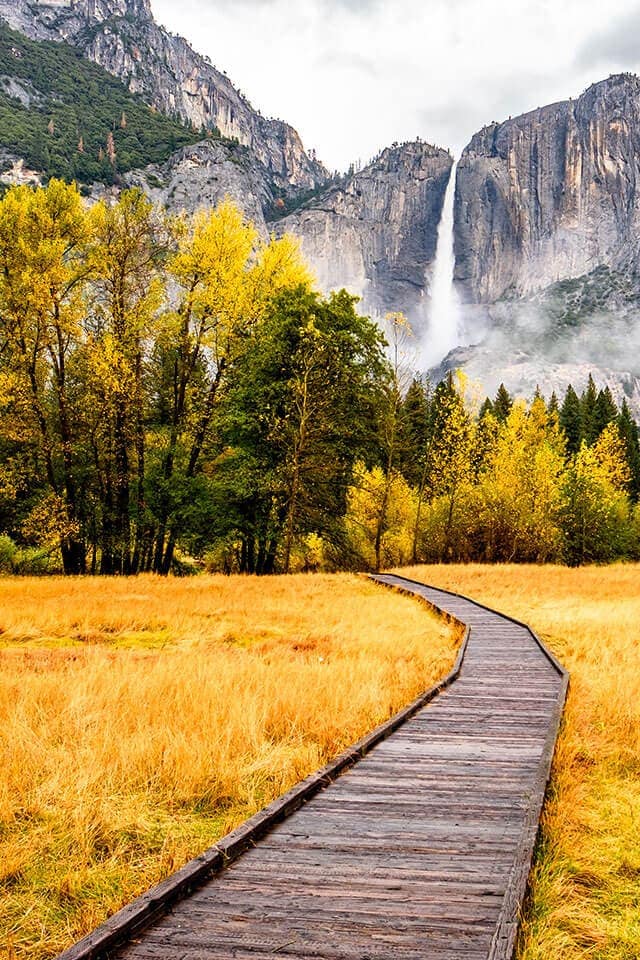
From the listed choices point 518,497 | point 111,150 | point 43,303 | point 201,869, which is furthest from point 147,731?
point 111,150

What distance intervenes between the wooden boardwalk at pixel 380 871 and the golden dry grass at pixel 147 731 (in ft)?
1.59

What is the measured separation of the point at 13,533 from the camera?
3434cm

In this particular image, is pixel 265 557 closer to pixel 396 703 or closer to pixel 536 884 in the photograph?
pixel 396 703

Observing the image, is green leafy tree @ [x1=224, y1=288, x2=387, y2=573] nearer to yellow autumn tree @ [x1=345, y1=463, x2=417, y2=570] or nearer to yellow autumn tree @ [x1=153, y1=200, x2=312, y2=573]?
yellow autumn tree @ [x1=153, y1=200, x2=312, y2=573]

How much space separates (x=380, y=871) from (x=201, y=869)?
107cm

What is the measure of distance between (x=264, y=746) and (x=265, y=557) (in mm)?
25481

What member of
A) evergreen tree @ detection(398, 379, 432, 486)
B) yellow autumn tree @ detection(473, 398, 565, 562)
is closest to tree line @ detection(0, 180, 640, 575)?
evergreen tree @ detection(398, 379, 432, 486)

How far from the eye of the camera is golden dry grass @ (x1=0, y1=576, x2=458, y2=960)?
3852 mm

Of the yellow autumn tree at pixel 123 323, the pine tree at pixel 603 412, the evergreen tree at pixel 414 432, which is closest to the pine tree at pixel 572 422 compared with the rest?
the pine tree at pixel 603 412

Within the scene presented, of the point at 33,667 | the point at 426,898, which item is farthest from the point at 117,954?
the point at 33,667

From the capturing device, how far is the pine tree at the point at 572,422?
75812 millimetres

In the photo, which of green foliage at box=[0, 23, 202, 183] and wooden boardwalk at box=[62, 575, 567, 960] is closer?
wooden boardwalk at box=[62, 575, 567, 960]

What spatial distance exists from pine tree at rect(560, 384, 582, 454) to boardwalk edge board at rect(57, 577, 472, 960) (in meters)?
75.7

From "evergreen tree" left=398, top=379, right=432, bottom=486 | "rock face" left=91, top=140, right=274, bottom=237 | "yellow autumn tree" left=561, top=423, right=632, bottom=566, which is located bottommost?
"yellow autumn tree" left=561, top=423, right=632, bottom=566
